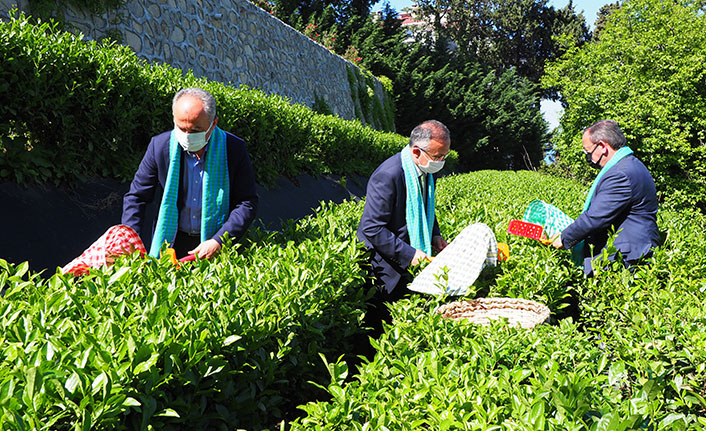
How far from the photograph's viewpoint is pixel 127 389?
1509 mm

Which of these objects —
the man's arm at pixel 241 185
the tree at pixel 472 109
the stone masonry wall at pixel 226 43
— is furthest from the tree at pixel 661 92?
the man's arm at pixel 241 185

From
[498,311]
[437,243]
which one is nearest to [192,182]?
[437,243]

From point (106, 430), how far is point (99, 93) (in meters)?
4.60

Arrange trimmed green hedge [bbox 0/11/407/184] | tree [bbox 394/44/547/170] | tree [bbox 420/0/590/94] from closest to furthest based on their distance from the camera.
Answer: trimmed green hedge [bbox 0/11/407/184], tree [bbox 394/44/547/170], tree [bbox 420/0/590/94]

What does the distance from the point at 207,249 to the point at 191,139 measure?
741 mm

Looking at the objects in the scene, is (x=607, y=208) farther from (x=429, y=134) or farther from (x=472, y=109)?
(x=472, y=109)

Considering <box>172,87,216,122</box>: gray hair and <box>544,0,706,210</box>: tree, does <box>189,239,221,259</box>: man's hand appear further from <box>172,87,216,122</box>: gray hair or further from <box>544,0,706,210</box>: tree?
<box>544,0,706,210</box>: tree

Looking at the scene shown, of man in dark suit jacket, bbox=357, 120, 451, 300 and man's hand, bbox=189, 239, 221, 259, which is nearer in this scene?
man's hand, bbox=189, 239, 221, 259

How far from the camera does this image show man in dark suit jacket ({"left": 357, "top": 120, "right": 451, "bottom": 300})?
323 cm

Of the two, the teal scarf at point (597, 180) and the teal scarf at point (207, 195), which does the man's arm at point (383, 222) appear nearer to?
the teal scarf at point (207, 195)

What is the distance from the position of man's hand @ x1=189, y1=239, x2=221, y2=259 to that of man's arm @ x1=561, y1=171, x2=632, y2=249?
8.94 ft

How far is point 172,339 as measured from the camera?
1.74 meters

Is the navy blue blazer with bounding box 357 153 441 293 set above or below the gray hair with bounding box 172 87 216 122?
below

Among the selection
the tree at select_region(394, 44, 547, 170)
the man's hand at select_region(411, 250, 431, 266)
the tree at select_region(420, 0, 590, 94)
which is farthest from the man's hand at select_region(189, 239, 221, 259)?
the tree at select_region(420, 0, 590, 94)
